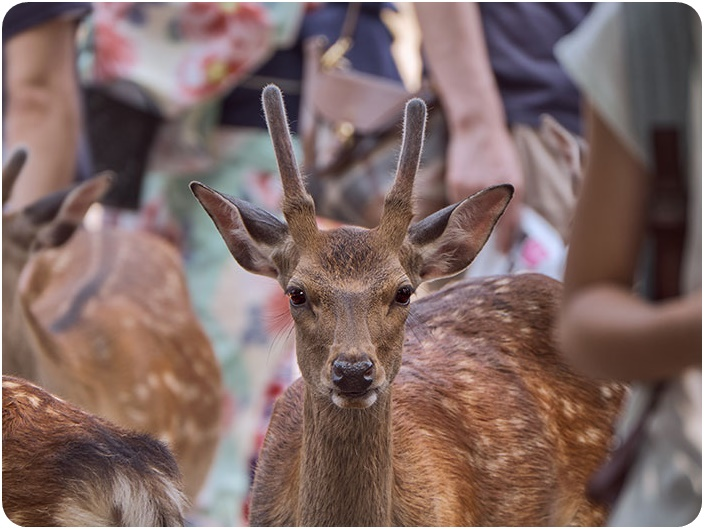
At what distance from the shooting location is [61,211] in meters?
4.16

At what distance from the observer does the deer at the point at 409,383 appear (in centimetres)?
272

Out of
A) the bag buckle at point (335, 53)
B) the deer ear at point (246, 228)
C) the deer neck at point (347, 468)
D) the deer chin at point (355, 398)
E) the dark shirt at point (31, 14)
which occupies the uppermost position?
the dark shirt at point (31, 14)

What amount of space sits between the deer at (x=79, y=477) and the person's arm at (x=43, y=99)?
5.42 feet

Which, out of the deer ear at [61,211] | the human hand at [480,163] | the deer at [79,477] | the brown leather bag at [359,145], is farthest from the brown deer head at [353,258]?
the deer ear at [61,211]

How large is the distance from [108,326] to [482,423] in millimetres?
2095

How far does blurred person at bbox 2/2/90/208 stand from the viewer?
4.16 meters

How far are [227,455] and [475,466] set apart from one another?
235 cm

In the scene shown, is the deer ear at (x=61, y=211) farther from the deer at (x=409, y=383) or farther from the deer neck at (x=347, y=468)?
the deer neck at (x=347, y=468)

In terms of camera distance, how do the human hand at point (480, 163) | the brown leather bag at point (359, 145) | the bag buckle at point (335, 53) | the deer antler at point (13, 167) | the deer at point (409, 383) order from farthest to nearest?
the bag buckle at point (335, 53) → the brown leather bag at point (359, 145) → the deer antler at point (13, 167) → the human hand at point (480, 163) → the deer at point (409, 383)

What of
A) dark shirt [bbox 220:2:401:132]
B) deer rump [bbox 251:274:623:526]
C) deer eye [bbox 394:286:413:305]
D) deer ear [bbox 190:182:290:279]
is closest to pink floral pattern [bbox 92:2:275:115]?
dark shirt [bbox 220:2:401:132]

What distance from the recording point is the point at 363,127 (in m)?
4.11

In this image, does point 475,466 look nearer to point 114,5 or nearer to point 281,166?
point 281,166

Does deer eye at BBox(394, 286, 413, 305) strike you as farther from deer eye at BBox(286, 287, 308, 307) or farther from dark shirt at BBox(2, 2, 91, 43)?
dark shirt at BBox(2, 2, 91, 43)

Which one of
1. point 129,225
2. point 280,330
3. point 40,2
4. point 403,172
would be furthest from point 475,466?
point 129,225
